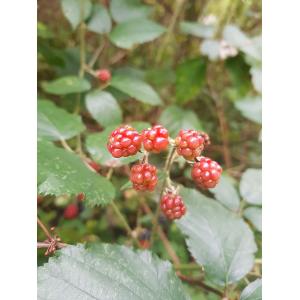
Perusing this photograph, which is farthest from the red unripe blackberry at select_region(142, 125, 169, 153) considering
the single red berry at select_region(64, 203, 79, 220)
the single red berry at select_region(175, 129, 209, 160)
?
the single red berry at select_region(64, 203, 79, 220)

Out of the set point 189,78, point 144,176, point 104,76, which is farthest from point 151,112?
point 144,176

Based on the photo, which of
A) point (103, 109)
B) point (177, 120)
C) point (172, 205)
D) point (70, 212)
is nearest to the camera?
point (172, 205)

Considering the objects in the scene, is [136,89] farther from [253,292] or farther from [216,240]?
[253,292]

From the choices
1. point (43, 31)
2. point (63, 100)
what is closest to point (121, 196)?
point (63, 100)

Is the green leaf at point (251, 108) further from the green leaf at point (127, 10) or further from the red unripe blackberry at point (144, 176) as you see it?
the red unripe blackberry at point (144, 176)

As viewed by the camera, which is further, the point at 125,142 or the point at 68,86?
the point at 68,86
